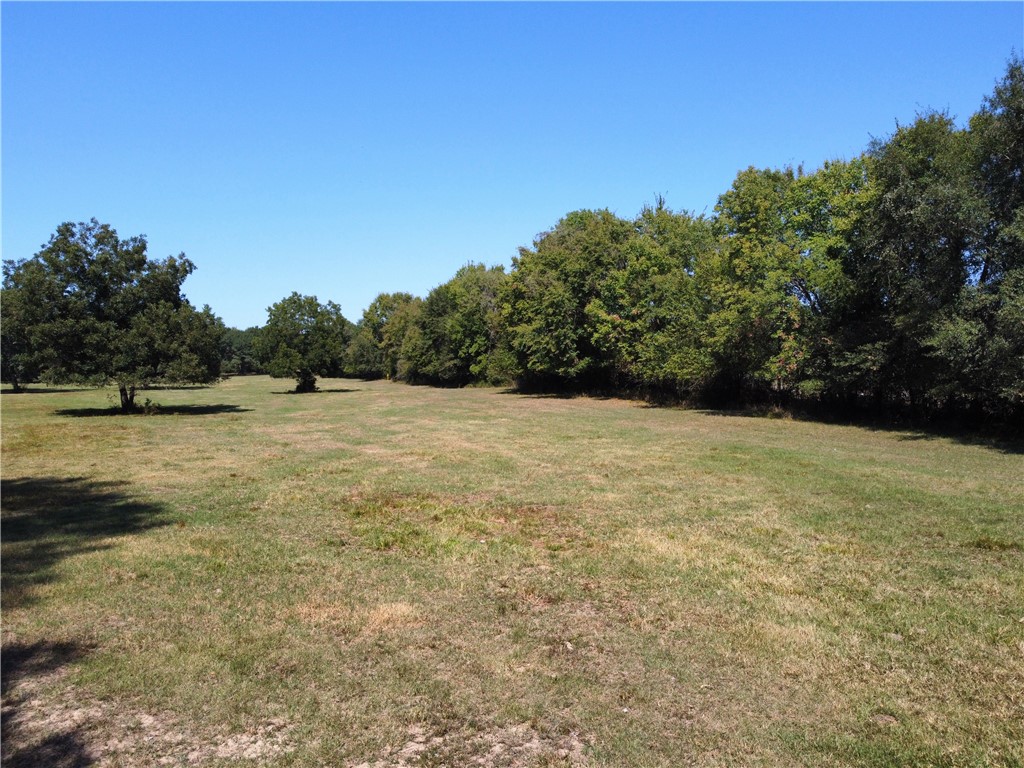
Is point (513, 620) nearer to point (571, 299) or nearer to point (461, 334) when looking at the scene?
point (571, 299)

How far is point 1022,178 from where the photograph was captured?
1977cm

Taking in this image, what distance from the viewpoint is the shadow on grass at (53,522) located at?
23.4 ft

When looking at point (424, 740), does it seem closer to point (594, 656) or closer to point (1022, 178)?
point (594, 656)

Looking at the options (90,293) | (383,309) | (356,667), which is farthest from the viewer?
(383,309)

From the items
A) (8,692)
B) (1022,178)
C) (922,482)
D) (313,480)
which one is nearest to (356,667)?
(8,692)

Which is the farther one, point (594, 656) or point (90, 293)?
point (90, 293)

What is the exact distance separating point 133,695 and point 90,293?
32.2 m

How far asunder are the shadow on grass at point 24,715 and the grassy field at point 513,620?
2 cm

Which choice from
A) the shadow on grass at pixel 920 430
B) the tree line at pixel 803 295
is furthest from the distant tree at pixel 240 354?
the shadow on grass at pixel 920 430

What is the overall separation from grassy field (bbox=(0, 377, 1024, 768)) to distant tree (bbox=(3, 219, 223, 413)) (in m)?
18.3

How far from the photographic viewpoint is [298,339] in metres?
54.4

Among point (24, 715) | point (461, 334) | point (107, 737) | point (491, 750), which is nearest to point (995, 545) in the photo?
point (491, 750)

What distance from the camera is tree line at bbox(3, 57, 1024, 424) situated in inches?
787

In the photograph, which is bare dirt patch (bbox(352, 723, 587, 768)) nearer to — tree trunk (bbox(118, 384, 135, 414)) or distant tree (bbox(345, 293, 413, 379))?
tree trunk (bbox(118, 384, 135, 414))
